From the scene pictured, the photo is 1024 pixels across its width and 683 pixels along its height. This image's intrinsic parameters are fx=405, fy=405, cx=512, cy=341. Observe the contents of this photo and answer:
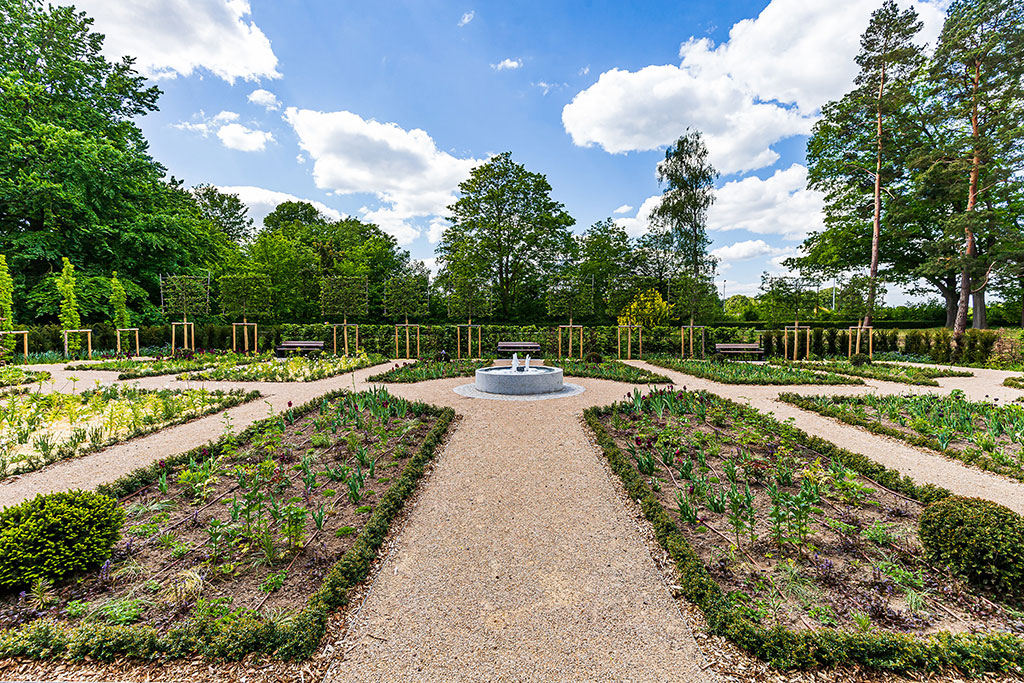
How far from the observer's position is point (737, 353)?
60.7 ft

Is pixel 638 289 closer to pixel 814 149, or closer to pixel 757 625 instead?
pixel 814 149

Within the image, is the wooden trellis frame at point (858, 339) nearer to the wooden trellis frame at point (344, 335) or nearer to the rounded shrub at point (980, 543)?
the rounded shrub at point (980, 543)

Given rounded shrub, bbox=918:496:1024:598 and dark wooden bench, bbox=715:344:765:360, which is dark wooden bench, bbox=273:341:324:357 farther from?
rounded shrub, bbox=918:496:1024:598

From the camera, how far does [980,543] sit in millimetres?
2943

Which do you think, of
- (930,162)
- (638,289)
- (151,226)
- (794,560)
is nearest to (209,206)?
(151,226)

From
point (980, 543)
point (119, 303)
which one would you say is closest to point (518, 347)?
point (980, 543)

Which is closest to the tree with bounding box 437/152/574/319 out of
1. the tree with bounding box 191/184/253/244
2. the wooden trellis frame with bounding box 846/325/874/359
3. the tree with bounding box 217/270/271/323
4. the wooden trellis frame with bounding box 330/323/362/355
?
the wooden trellis frame with bounding box 330/323/362/355

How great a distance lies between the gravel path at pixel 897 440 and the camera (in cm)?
491

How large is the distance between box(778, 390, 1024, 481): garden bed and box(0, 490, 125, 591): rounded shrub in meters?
9.84

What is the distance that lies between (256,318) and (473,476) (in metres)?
21.6

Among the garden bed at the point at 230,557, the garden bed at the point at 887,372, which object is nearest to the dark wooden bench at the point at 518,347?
the garden bed at the point at 887,372

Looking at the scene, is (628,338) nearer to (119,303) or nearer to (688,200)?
(688,200)

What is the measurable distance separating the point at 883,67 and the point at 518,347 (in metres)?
23.6

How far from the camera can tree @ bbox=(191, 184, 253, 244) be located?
37969 millimetres
